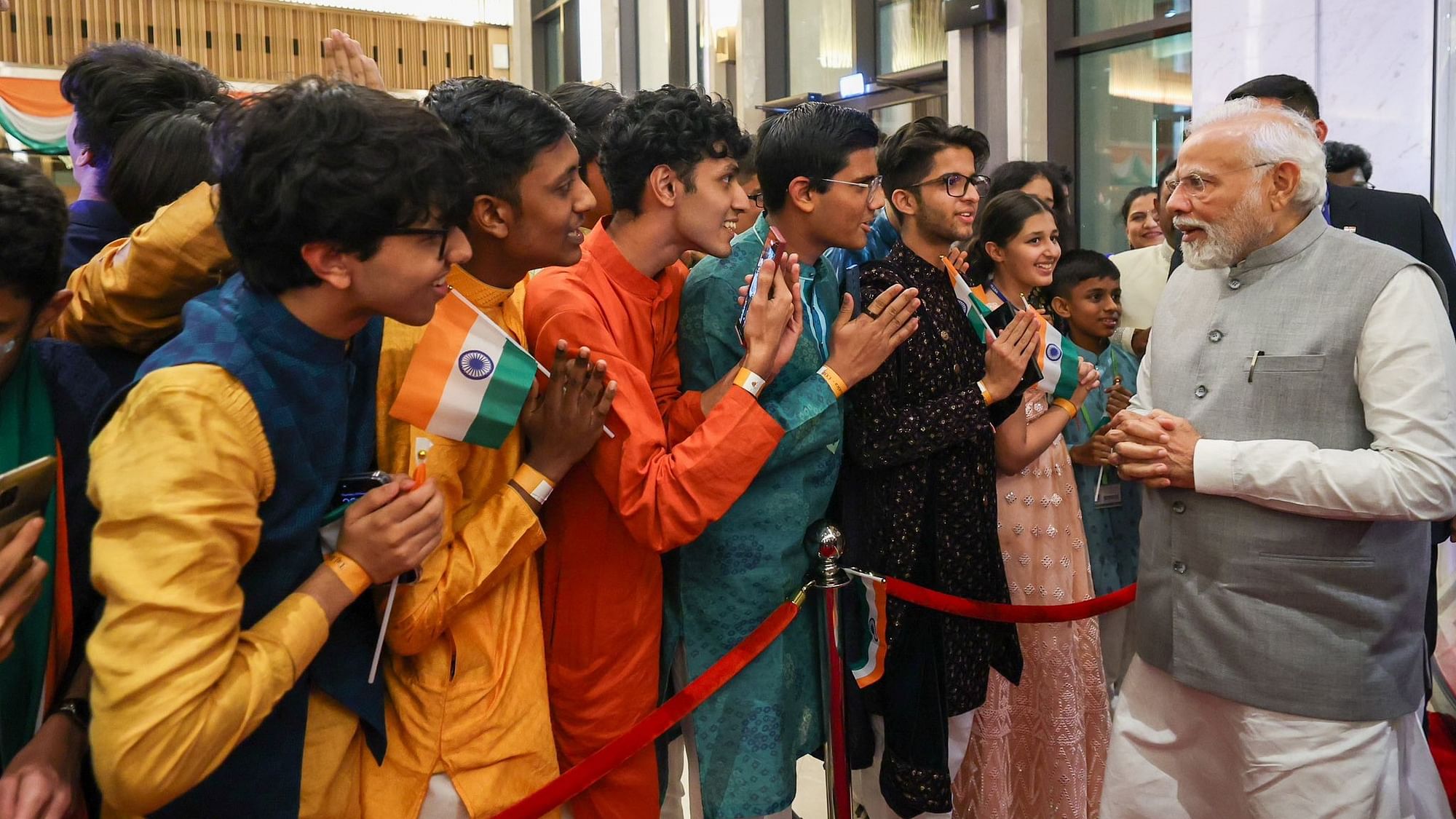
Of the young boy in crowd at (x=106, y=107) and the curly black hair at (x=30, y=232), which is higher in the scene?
the young boy in crowd at (x=106, y=107)

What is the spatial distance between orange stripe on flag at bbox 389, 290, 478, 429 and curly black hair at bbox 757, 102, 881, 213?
1012 millimetres

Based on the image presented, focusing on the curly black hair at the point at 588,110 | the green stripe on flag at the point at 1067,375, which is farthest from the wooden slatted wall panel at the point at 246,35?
the green stripe on flag at the point at 1067,375

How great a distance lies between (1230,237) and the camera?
7.41 feet

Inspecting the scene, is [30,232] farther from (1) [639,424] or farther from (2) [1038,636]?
(2) [1038,636]

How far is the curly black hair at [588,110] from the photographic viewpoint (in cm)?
273

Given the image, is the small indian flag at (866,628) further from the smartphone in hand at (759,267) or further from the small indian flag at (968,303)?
the small indian flag at (968,303)

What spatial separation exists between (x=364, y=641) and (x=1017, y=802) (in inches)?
78.4

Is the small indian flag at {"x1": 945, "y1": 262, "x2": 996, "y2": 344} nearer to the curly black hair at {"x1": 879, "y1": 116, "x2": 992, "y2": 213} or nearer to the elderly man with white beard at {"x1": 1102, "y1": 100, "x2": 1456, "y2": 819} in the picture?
the curly black hair at {"x1": 879, "y1": 116, "x2": 992, "y2": 213}

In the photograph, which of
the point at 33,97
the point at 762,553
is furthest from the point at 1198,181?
the point at 33,97

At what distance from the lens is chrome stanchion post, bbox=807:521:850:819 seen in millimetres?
2244

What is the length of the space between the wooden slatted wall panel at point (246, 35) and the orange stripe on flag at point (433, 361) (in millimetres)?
13004

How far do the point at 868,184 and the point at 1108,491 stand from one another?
1.55 m

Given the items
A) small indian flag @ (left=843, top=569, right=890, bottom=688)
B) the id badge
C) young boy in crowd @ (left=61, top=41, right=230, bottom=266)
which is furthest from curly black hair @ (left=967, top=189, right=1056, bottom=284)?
young boy in crowd @ (left=61, top=41, right=230, bottom=266)

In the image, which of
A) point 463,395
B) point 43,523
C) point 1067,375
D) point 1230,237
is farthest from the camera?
point 1067,375
